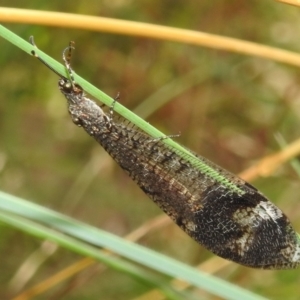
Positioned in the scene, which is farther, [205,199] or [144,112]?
[144,112]

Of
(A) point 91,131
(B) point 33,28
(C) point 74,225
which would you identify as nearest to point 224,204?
(C) point 74,225

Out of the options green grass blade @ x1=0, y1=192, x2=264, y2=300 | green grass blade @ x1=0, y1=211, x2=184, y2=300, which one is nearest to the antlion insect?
green grass blade @ x1=0, y1=192, x2=264, y2=300

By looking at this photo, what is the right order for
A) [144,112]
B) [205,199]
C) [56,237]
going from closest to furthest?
1. [56,237]
2. [205,199]
3. [144,112]

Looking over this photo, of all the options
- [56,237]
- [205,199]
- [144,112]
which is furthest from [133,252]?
[144,112]

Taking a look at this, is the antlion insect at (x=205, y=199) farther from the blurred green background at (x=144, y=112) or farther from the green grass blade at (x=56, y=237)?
the blurred green background at (x=144, y=112)

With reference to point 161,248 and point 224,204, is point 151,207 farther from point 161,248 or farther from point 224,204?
point 224,204

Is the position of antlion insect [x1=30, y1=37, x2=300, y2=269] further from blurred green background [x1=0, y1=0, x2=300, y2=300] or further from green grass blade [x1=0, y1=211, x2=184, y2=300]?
blurred green background [x1=0, y1=0, x2=300, y2=300]

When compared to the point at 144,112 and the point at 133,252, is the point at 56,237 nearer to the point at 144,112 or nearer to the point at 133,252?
the point at 133,252
